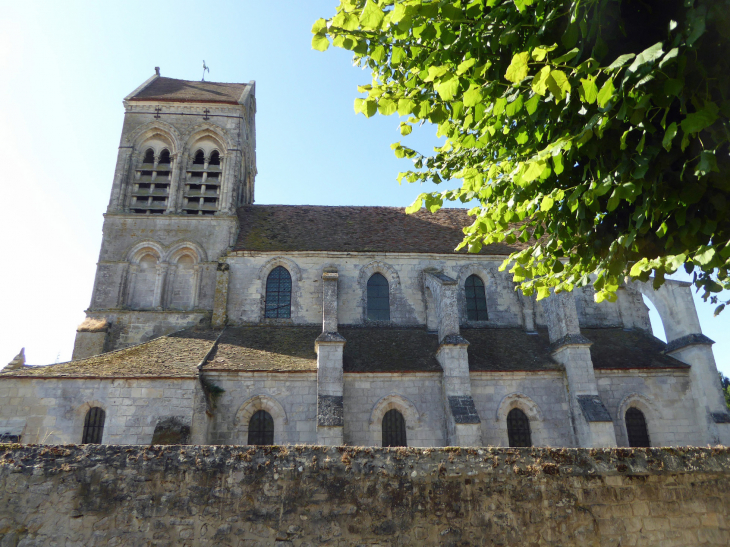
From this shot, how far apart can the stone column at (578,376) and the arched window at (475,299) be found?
2.69 meters

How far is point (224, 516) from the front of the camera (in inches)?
246

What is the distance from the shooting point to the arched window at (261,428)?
14459mm

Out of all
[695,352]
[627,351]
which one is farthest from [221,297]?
[695,352]

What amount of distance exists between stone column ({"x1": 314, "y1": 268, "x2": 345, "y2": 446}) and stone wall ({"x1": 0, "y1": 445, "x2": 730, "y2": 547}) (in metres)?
6.96

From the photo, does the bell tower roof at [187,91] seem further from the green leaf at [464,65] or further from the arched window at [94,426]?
the green leaf at [464,65]

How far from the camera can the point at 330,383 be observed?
1441cm

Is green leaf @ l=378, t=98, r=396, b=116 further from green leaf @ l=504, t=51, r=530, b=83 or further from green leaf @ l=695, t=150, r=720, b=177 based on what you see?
green leaf @ l=695, t=150, r=720, b=177

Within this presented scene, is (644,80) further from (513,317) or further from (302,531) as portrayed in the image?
(513,317)

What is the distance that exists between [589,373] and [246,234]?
13.4 meters

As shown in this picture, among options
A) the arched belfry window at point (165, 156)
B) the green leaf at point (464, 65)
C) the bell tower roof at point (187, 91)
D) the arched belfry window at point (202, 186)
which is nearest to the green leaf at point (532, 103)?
the green leaf at point (464, 65)

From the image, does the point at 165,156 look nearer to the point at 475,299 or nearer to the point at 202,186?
the point at 202,186

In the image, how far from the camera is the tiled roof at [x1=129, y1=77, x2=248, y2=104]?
71.3 ft

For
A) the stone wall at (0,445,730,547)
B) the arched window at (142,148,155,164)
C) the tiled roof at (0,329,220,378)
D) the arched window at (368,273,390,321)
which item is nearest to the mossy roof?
the tiled roof at (0,329,220,378)

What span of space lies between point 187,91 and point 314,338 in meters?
13.7
